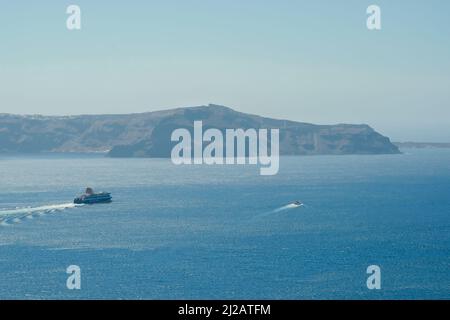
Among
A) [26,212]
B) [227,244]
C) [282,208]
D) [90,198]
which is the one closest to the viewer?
[227,244]

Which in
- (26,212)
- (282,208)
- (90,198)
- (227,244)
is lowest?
(227,244)

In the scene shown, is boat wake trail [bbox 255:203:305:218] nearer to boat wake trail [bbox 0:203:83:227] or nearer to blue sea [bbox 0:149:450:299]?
blue sea [bbox 0:149:450:299]

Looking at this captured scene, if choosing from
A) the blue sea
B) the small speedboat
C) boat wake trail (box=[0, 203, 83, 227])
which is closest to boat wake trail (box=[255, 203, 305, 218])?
the blue sea

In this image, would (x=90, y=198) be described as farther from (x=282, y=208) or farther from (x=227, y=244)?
(x=227, y=244)

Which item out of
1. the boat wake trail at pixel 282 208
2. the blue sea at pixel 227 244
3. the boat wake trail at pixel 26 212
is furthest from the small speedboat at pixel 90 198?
the boat wake trail at pixel 282 208

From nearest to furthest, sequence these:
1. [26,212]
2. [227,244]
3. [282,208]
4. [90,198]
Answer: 1. [227,244]
2. [26,212]
3. [282,208]
4. [90,198]

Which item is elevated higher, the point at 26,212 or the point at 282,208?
the point at 26,212

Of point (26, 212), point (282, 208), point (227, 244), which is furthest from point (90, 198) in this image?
point (227, 244)

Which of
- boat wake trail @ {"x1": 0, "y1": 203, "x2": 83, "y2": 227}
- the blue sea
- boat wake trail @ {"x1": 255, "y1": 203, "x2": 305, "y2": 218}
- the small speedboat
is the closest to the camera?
the blue sea
